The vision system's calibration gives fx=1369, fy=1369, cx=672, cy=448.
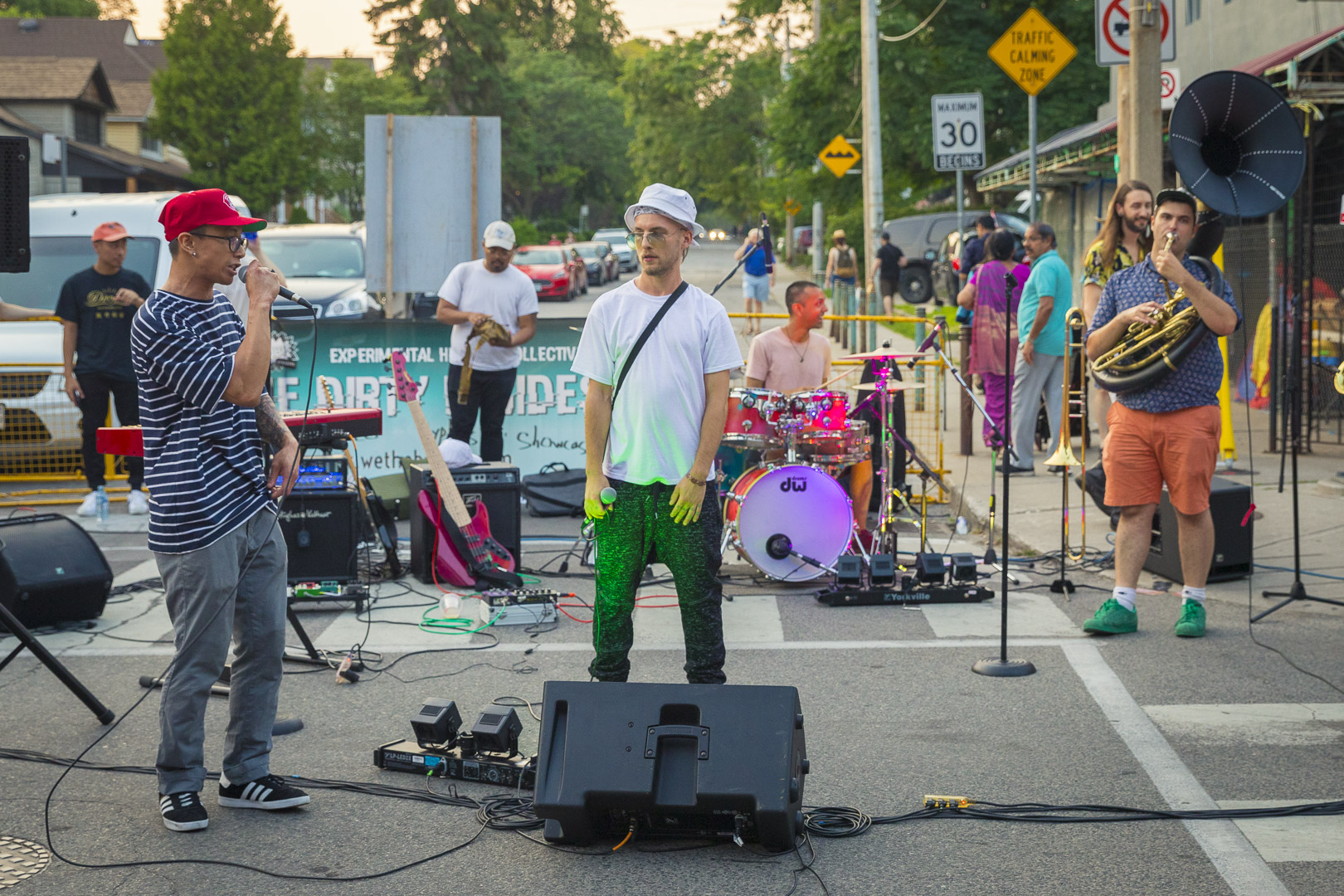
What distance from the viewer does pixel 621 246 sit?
56.8 meters

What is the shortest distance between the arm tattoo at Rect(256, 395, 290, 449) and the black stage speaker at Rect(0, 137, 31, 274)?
6.54 ft

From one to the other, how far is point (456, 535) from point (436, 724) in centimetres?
346

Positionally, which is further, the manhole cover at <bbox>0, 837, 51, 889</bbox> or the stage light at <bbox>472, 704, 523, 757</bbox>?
the stage light at <bbox>472, 704, 523, 757</bbox>

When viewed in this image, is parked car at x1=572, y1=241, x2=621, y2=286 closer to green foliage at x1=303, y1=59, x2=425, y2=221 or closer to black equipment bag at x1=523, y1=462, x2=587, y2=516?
green foliage at x1=303, y1=59, x2=425, y2=221

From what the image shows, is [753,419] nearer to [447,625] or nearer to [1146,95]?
[447,625]

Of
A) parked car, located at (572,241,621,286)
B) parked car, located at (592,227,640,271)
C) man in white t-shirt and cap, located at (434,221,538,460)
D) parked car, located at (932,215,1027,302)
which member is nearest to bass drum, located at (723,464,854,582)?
man in white t-shirt and cap, located at (434,221,538,460)

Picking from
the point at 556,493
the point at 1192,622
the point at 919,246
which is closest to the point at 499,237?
the point at 556,493

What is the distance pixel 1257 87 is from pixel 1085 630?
2.91 metres

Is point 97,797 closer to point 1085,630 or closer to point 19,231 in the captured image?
point 19,231

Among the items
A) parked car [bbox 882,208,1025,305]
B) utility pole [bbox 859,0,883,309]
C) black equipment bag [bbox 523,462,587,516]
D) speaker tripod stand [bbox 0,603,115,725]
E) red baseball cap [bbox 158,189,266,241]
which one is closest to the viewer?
red baseball cap [bbox 158,189,266,241]

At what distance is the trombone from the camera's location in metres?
7.95

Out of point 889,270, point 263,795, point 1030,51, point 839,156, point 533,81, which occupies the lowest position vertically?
point 263,795

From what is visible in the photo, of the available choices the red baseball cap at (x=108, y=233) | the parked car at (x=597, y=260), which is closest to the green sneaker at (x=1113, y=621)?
the red baseball cap at (x=108, y=233)

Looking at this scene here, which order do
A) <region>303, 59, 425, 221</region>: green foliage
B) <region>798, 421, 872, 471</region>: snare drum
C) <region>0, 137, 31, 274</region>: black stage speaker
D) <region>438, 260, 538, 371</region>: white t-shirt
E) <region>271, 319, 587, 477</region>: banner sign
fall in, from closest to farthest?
1. <region>0, 137, 31, 274</region>: black stage speaker
2. <region>798, 421, 872, 471</region>: snare drum
3. <region>438, 260, 538, 371</region>: white t-shirt
4. <region>271, 319, 587, 477</region>: banner sign
5. <region>303, 59, 425, 221</region>: green foliage
